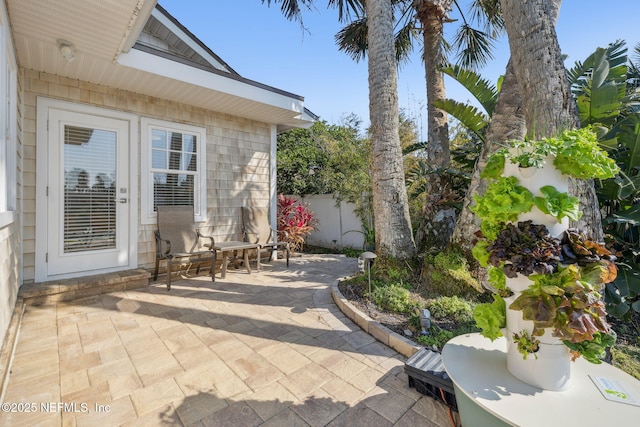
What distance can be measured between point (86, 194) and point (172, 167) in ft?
3.98

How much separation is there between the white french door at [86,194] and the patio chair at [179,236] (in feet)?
1.47

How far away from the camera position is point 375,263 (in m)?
3.78

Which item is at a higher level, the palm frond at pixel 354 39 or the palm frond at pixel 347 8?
the palm frond at pixel 347 8

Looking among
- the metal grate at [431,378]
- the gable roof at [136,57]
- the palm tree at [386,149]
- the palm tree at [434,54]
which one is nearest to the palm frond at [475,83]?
the palm tree at [434,54]

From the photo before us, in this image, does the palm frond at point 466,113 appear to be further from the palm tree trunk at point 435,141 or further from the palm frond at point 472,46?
the palm frond at point 472,46

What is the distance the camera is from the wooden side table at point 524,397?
0.96 meters

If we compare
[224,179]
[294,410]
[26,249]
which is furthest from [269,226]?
[294,410]

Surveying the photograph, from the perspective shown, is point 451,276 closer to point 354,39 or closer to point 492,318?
point 492,318

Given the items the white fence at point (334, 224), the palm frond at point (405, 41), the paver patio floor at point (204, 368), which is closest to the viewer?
the paver patio floor at point (204, 368)

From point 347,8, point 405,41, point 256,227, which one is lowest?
point 256,227

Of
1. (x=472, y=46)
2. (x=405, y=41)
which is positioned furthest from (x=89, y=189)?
(x=472, y=46)

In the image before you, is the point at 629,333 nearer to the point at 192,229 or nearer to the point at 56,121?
the point at 192,229

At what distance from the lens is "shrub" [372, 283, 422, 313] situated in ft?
9.61

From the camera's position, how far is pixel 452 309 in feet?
9.04
